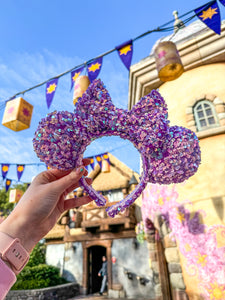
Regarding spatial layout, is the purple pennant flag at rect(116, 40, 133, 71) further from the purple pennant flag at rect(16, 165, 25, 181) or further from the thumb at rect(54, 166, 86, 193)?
the purple pennant flag at rect(16, 165, 25, 181)

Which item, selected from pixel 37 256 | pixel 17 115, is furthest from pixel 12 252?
pixel 37 256

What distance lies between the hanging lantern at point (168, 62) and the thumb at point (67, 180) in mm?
2690

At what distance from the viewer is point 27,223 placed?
988 millimetres

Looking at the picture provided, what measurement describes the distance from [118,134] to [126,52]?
3171 millimetres

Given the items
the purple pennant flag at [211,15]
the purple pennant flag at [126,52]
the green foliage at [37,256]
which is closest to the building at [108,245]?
the green foliage at [37,256]

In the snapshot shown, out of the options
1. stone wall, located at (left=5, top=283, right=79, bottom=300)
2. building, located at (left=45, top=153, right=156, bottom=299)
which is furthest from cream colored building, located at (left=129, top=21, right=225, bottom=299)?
stone wall, located at (left=5, top=283, right=79, bottom=300)

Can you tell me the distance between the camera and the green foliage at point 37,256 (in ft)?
34.2

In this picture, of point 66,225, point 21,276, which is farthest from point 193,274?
point 66,225

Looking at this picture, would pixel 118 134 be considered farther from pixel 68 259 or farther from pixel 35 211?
pixel 68 259

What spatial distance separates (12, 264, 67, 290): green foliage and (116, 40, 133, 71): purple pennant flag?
8951 mm

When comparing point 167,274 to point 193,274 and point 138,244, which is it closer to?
point 193,274

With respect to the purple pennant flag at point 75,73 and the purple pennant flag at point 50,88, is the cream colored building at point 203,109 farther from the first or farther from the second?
the purple pennant flag at point 50,88

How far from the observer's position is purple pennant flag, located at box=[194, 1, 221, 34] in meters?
3.26

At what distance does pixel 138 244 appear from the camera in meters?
9.31
